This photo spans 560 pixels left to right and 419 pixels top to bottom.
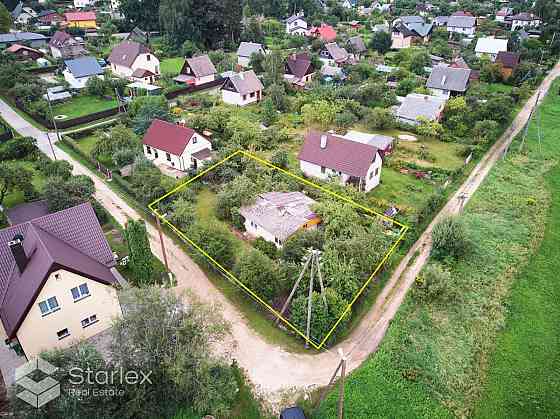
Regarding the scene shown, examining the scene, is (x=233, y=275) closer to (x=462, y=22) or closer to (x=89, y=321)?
(x=89, y=321)

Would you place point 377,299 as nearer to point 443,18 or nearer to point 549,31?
point 549,31

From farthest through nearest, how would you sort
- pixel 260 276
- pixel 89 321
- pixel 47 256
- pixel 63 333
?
pixel 260 276 < pixel 89 321 < pixel 63 333 < pixel 47 256

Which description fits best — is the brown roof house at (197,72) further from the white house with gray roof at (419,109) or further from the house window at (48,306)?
the house window at (48,306)

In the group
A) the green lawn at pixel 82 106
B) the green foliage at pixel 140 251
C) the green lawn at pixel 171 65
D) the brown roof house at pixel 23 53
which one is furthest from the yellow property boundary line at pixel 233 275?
the brown roof house at pixel 23 53

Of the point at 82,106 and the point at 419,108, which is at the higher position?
the point at 419,108

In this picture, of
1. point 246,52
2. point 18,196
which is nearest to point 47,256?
point 18,196

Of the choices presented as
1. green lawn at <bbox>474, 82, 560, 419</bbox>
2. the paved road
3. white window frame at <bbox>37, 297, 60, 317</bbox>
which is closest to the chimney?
white window frame at <bbox>37, 297, 60, 317</bbox>

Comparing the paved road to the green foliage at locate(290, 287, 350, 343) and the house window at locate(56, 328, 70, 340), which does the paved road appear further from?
the house window at locate(56, 328, 70, 340)
